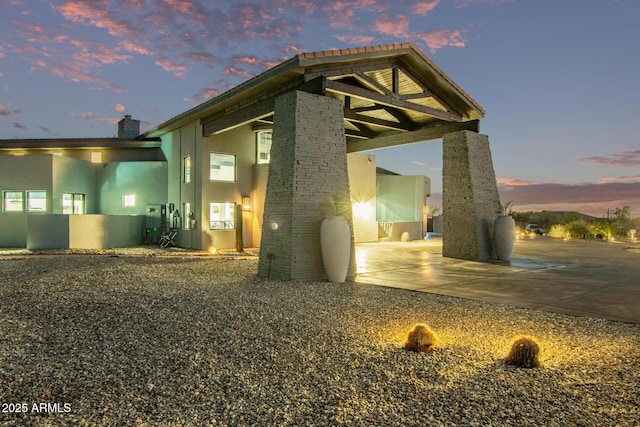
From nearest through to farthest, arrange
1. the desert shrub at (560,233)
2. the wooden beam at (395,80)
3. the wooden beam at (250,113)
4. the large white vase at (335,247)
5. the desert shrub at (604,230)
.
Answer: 1. the large white vase at (335,247)
2. the wooden beam at (250,113)
3. the wooden beam at (395,80)
4. the desert shrub at (604,230)
5. the desert shrub at (560,233)

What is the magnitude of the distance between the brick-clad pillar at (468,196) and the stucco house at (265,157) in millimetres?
51

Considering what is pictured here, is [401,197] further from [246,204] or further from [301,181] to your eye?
[301,181]

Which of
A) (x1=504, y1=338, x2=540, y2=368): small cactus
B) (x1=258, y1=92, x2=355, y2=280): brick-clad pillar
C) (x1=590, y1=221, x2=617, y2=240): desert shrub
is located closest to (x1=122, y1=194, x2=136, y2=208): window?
(x1=258, y1=92, x2=355, y2=280): brick-clad pillar

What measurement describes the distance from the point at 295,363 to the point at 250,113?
8452mm

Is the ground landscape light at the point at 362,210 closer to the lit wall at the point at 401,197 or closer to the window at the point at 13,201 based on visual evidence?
the lit wall at the point at 401,197

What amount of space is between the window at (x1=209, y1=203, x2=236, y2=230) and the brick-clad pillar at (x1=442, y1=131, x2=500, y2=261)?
7221 mm

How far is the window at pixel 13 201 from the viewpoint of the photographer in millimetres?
14784

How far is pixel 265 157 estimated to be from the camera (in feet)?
49.4

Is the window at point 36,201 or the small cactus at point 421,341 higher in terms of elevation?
the window at point 36,201

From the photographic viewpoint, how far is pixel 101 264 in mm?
9125

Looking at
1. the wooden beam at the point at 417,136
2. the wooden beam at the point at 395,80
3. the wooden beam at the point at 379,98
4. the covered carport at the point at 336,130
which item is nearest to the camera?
the covered carport at the point at 336,130

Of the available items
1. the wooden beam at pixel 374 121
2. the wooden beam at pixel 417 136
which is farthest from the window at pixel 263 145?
the wooden beam at pixel 374 121

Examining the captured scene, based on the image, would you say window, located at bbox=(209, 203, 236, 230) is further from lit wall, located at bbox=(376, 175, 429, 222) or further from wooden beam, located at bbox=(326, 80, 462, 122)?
lit wall, located at bbox=(376, 175, 429, 222)

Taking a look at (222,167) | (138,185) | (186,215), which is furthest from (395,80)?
(138,185)
